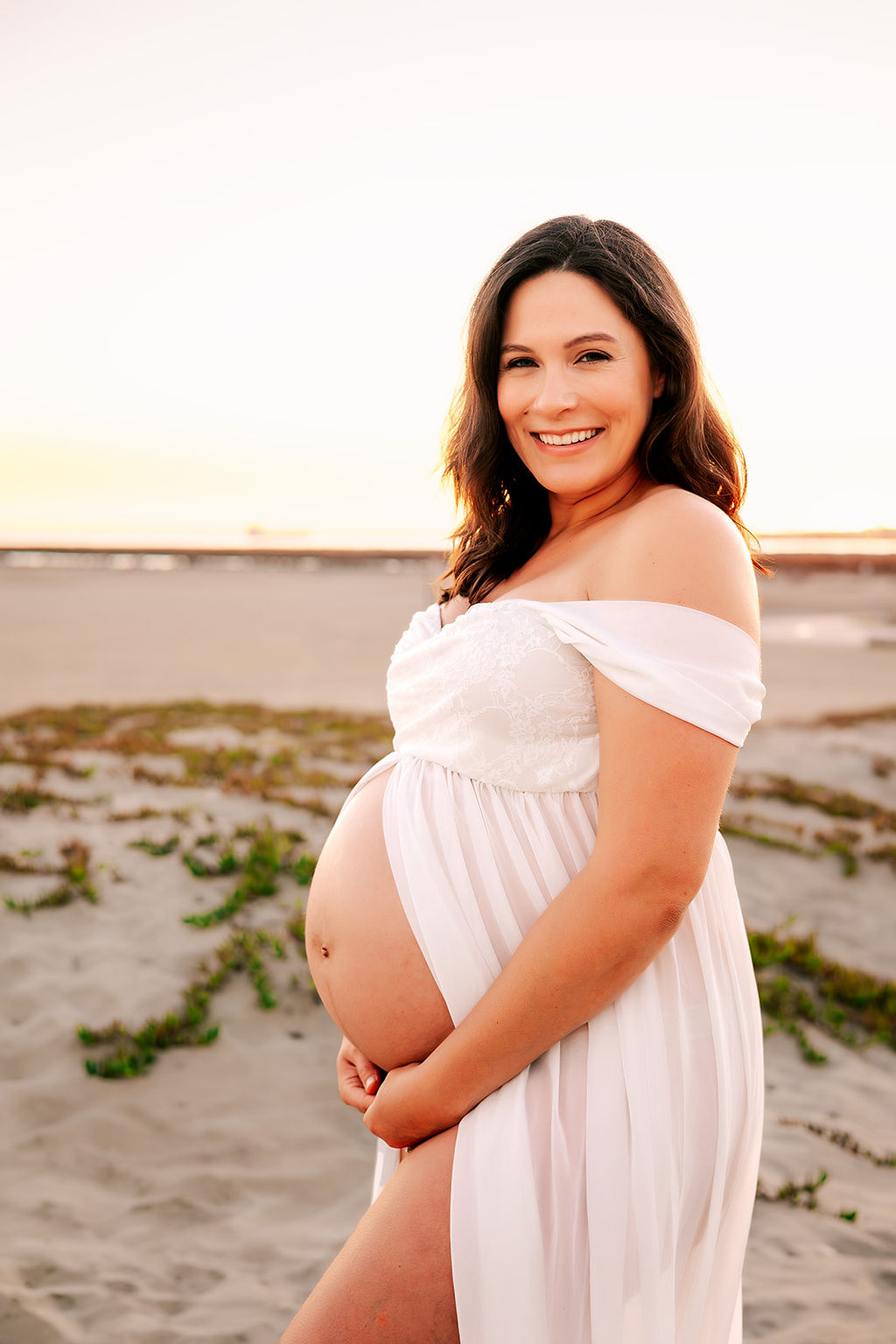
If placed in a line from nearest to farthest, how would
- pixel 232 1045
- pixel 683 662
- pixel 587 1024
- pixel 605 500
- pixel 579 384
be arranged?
pixel 683 662
pixel 587 1024
pixel 579 384
pixel 605 500
pixel 232 1045

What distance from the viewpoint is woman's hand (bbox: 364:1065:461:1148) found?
5.32 ft

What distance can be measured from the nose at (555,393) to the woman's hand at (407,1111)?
126 centimetres

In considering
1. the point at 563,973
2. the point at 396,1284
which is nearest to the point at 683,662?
the point at 563,973

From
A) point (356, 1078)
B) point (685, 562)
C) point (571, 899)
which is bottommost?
point (356, 1078)

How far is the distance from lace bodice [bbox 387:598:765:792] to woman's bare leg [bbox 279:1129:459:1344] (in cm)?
71

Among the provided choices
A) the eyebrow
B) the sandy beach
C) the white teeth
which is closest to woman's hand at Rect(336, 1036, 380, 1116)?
the sandy beach

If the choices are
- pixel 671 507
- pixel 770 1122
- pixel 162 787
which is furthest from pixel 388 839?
pixel 162 787

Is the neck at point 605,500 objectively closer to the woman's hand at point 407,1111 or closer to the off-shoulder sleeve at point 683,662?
the off-shoulder sleeve at point 683,662

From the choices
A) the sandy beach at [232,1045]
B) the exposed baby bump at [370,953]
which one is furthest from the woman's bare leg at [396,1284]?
the sandy beach at [232,1045]

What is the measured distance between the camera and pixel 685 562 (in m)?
1.51

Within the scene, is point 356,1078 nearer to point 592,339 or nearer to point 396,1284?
point 396,1284

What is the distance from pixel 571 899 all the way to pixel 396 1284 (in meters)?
0.68

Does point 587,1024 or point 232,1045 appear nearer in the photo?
point 587,1024

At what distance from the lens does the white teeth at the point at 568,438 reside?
1821 millimetres
